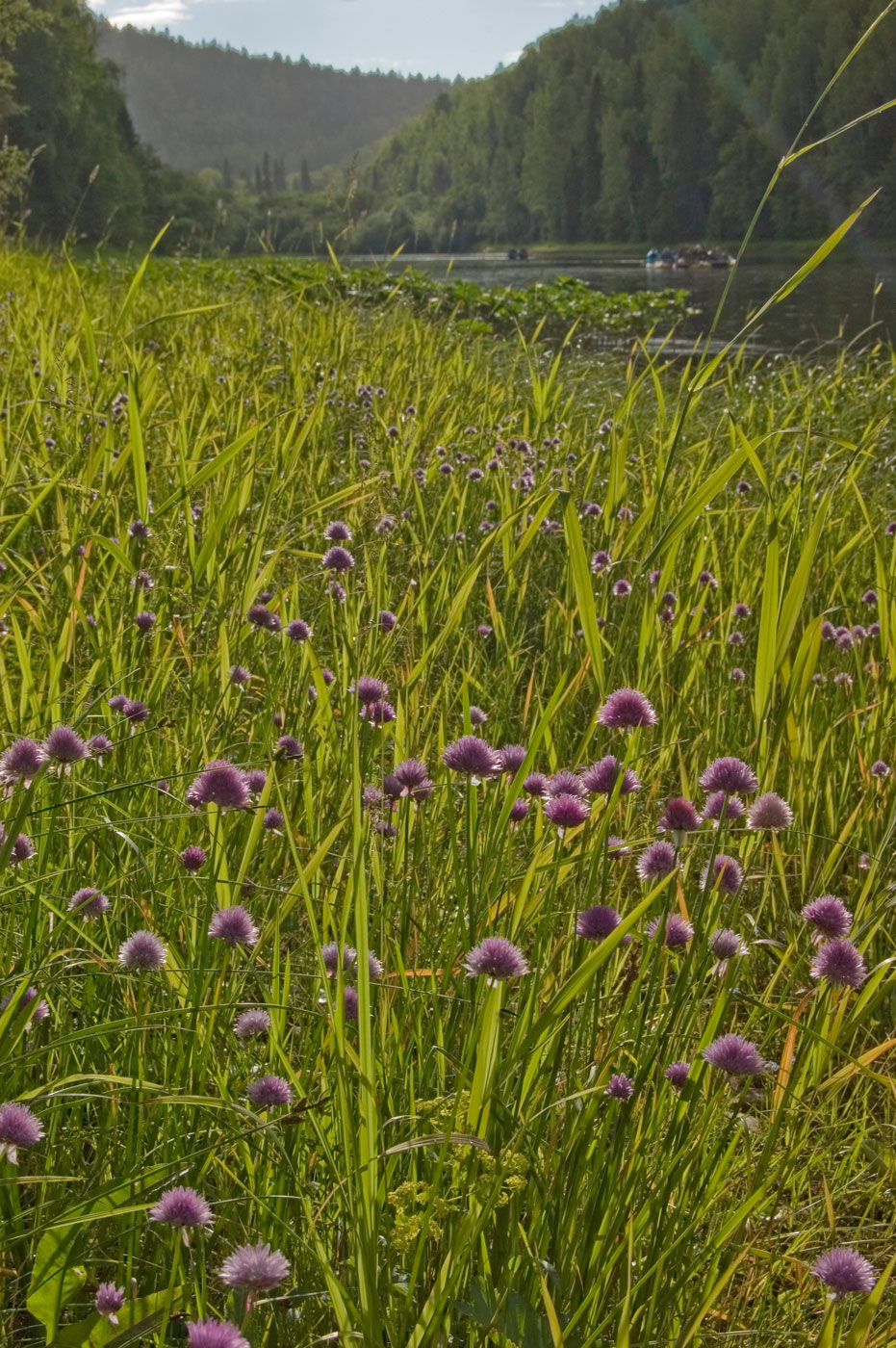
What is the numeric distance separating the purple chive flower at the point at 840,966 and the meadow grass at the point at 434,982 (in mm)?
34

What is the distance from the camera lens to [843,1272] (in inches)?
33.5

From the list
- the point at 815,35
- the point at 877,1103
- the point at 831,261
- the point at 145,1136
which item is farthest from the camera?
the point at 815,35

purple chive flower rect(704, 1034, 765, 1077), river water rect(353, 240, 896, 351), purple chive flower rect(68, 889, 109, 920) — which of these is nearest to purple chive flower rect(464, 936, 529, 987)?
purple chive flower rect(704, 1034, 765, 1077)

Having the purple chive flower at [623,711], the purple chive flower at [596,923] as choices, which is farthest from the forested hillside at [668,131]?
the purple chive flower at [596,923]

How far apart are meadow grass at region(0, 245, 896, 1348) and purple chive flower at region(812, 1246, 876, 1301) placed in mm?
20

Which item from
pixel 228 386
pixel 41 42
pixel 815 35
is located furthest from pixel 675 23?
pixel 228 386

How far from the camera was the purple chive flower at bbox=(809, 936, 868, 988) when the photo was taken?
96 cm

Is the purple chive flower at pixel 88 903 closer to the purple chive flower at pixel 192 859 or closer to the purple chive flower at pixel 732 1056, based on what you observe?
the purple chive flower at pixel 192 859

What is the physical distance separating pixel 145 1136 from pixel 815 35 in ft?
216

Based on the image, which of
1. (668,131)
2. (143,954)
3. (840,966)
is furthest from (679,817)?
(668,131)

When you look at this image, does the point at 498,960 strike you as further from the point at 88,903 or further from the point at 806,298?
the point at 806,298

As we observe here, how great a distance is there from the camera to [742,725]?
7.18 feet

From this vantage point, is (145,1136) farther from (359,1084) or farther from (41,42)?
(41,42)

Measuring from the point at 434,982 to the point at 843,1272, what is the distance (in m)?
0.41
